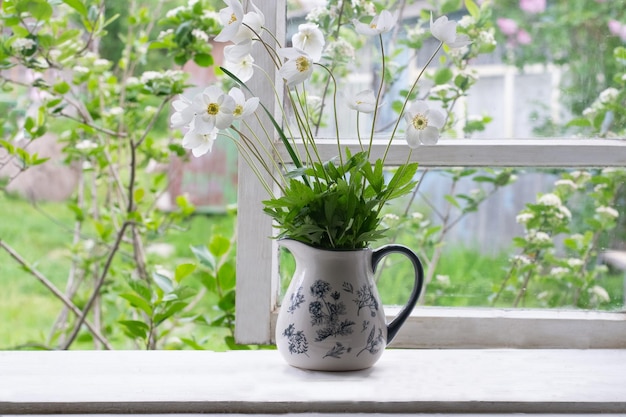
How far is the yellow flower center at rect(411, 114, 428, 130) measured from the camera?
38.3 inches

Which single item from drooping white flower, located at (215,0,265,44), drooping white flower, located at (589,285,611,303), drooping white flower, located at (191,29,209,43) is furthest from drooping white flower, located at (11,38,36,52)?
drooping white flower, located at (589,285,611,303)

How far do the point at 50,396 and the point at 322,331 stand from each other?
0.35 meters

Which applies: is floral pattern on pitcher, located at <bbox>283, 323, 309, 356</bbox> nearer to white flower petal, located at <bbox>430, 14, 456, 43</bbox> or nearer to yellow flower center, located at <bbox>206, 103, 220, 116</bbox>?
yellow flower center, located at <bbox>206, 103, 220, 116</bbox>

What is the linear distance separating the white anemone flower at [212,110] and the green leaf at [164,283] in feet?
1.26

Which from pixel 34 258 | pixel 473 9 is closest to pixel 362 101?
pixel 473 9

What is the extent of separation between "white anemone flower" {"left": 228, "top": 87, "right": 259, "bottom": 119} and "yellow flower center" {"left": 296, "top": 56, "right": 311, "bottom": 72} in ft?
0.23

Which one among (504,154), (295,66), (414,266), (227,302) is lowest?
(227,302)

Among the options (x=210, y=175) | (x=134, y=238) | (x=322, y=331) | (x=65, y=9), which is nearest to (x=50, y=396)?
(x=322, y=331)

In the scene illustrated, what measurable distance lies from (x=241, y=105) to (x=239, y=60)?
3.3 inches

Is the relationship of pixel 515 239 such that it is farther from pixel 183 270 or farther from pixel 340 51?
pixel 183 270

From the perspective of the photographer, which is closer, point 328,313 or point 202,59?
point 328,313

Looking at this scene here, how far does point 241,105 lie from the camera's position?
98cm

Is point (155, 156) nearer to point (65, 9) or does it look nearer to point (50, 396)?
Answer: point (65, 9)

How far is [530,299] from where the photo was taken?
1.28 meters
